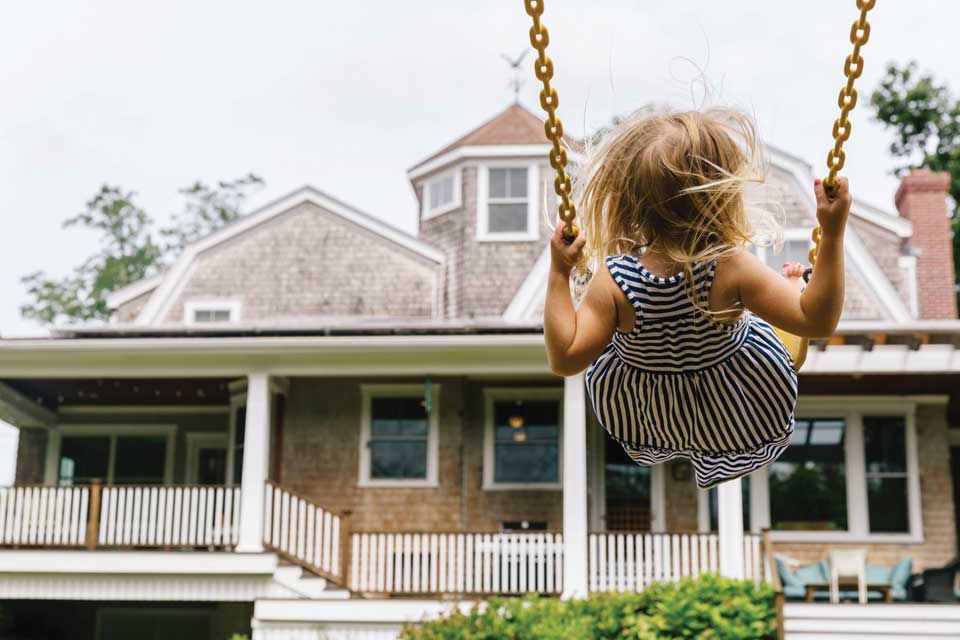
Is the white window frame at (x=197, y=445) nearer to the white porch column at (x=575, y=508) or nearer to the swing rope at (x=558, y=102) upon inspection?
the white porch column at (x=575, y=508)

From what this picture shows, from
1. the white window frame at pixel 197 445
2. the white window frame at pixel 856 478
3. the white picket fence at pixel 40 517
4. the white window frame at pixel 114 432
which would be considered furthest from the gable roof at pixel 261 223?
the white window frame at pixel 856 478

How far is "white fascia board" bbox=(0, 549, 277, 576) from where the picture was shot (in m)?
13.9

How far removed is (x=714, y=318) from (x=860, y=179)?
89.0 feet

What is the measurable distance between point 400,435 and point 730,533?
4697 millimetres

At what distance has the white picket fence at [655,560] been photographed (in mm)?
13844

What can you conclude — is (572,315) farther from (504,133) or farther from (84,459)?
(504,133)

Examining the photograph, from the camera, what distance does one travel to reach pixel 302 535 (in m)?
14.2

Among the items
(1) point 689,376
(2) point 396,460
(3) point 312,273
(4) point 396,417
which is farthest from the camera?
(3) point 312,273

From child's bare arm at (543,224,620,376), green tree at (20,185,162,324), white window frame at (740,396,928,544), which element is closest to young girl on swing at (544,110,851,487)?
child's bare arm at (543,224,620,376)

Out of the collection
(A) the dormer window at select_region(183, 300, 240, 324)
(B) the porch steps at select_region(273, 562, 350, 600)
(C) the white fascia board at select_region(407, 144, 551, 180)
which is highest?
(C) the white fascia board at select_region(407, 144, 551, 180)

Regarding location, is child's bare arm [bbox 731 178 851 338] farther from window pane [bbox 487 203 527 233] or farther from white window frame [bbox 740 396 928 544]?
window pane [bbox 487 203 527 233]

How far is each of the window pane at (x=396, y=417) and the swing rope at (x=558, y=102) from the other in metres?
13.6

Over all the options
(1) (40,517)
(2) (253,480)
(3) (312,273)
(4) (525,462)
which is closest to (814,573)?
(4) (525,462)

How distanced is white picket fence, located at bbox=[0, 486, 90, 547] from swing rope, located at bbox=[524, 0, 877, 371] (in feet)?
40.8
